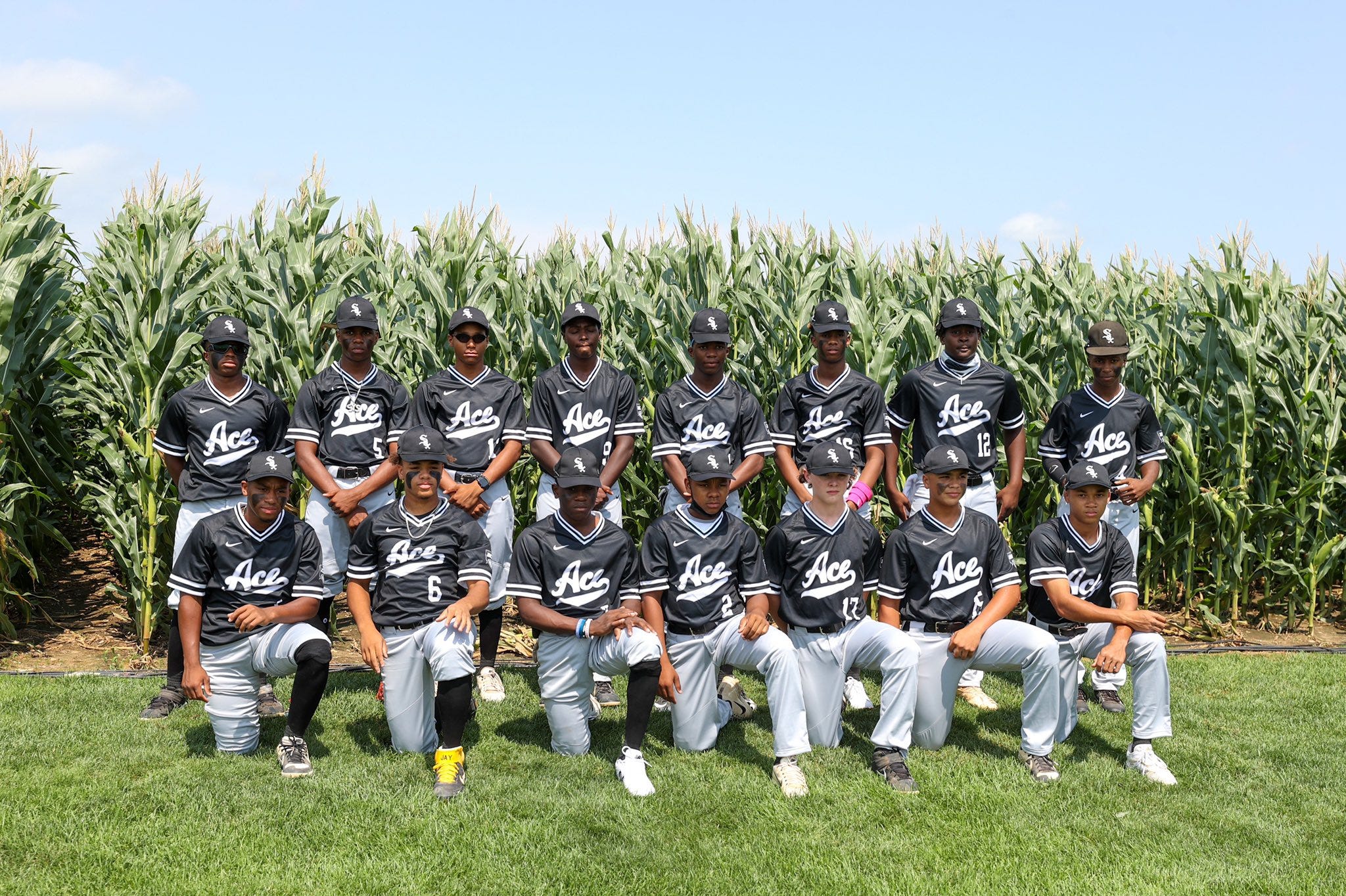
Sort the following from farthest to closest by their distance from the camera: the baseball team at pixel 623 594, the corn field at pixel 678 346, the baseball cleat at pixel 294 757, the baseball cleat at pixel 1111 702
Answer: the corn field at pixel 678 346 < the baseball cleat at pixel 1111 702 < the baseball team at pixel 623 594 < the baseball cleat at pixel 294 757

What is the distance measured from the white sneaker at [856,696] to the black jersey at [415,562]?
8.44 feet

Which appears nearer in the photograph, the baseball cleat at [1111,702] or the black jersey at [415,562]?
the black jersey at [415,562]

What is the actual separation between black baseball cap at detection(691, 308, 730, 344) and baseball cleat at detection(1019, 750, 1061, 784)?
3164 millimetres

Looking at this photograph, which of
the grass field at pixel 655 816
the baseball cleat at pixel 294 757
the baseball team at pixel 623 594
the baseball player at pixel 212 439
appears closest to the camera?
the grass field at pixel 655 816

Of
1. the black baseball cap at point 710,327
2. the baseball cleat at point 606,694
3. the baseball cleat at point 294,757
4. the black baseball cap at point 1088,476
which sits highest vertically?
the black baseball cap at point 710,327

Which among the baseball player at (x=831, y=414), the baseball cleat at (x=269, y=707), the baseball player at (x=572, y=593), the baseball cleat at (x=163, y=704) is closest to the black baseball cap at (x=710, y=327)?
the baseball player at (x=831, y=414)

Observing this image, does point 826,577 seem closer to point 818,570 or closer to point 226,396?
point 818,570

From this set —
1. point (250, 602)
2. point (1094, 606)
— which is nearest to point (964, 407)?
point (1094, 606)

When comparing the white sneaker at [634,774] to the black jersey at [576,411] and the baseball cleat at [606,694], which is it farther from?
the black jersey at [576,411]

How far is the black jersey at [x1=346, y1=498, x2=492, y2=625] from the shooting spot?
614 cm

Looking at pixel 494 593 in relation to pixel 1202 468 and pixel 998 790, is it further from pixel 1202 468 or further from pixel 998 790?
pixel 1202 468

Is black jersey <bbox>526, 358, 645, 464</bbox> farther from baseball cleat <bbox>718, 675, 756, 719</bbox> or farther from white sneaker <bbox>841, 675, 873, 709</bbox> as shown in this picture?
white sneaker <bbox>841, 675, 873, 709</bbox>

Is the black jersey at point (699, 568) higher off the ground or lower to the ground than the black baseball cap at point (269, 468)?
lower

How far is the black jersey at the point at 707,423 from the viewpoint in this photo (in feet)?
23.9
